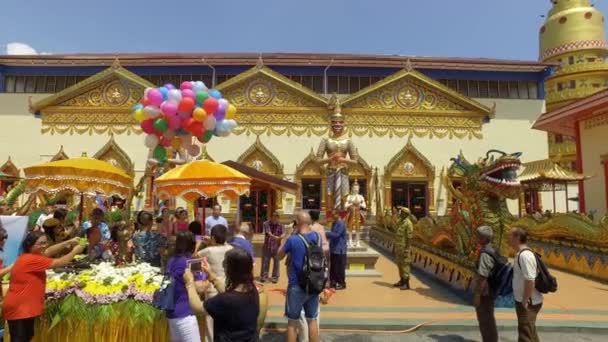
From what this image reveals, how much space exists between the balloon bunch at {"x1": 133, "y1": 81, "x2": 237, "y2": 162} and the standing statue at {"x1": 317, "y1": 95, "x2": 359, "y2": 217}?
8.47 ft

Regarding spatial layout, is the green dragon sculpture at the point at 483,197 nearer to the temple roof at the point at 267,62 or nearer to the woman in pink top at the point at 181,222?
the woman in pink top at the point at 181,222

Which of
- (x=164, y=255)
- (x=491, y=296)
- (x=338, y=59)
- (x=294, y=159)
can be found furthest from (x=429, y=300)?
(x=338, y=59)

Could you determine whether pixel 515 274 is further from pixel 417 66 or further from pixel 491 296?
pixel 417 66

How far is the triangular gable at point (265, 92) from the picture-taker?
21.0 meters

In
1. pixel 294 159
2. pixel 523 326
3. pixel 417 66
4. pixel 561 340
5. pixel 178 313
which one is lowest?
pixel 561 340

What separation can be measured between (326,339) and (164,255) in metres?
2.49

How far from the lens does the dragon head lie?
6.42m

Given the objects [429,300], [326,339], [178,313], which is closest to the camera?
[178,313]

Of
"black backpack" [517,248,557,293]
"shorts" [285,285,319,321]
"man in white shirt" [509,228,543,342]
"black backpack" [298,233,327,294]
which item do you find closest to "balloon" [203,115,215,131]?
"black backpack" [298,233,327,294]

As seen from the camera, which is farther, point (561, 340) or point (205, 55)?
point (205, 55)

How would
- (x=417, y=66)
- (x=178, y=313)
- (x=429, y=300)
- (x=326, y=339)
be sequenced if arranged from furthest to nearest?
(x=417, y=66) → (x=429, y=300) → (x=326, y=339) → (x=178, y=313)

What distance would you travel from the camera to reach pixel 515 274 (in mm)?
4035

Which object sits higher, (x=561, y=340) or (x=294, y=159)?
(x=294, y=159)

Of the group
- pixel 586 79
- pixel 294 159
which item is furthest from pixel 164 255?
pixel 586 79
